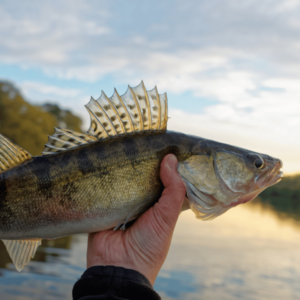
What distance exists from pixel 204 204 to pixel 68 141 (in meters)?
1.78

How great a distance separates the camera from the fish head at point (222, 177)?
3697mm

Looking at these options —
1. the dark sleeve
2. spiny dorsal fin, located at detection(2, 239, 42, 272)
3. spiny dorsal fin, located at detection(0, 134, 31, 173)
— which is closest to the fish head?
the dark sleeve

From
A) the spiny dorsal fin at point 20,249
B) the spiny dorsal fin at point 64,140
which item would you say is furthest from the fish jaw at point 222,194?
the spiny dorsal fin at point 20,249

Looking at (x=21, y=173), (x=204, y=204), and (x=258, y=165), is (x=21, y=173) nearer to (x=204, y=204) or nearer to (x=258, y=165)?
(x=204, y=204)

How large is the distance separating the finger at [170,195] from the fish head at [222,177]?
0.13 metres

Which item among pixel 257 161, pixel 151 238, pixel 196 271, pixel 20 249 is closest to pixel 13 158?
pixel 20 249

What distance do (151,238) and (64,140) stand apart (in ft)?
4.95

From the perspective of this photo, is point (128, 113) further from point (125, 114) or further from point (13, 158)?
point (13, 158)

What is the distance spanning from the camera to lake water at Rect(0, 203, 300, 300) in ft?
46.0

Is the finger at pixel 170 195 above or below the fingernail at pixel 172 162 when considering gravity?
below

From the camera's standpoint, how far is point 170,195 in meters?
3.52

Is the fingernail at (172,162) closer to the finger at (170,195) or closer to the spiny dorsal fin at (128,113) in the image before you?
the finger at (170,195)

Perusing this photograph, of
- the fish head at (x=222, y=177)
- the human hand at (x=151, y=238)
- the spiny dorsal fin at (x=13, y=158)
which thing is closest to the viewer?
the human hand at (x=151, y=238)

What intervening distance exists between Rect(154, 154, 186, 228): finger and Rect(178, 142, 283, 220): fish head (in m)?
0.13
